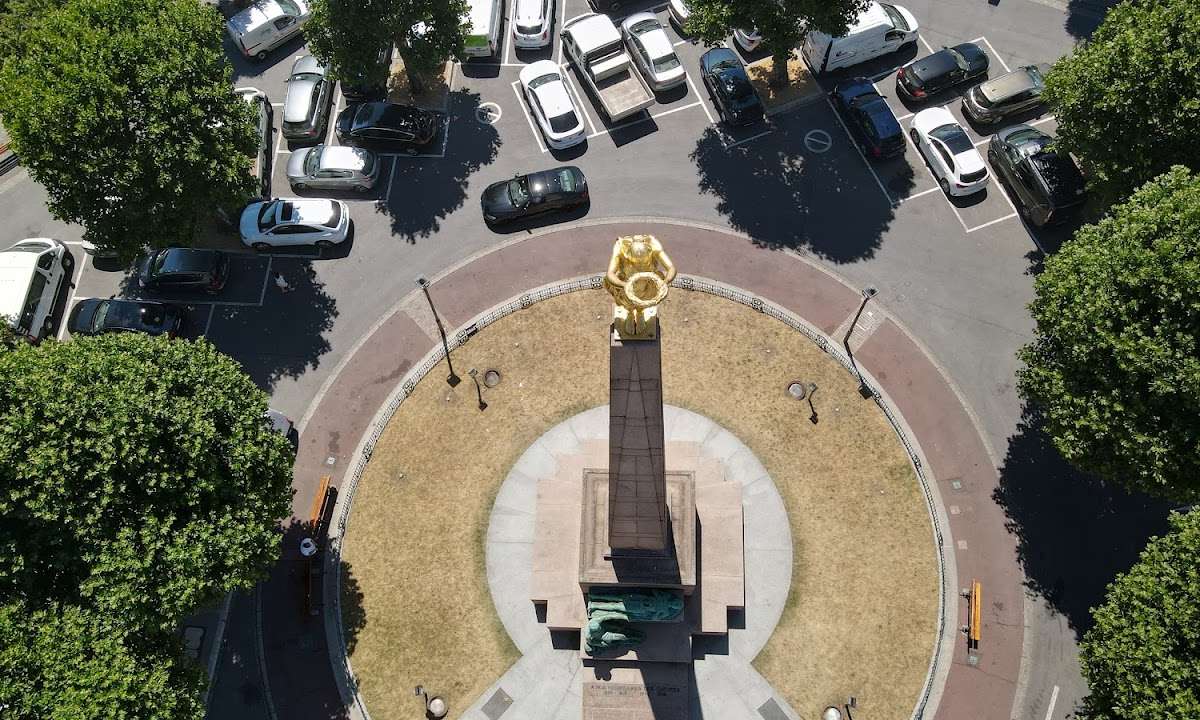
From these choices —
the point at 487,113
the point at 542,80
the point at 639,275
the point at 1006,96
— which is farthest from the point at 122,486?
the point at 1006,96

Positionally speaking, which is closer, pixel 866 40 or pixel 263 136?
pixel 263 136

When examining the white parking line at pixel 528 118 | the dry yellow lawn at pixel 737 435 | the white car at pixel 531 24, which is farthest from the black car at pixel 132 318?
the white car at pixel 531 24

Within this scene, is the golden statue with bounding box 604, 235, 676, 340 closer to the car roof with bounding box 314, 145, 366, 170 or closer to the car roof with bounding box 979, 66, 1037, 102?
the car roof with bounding box 314, 145, 366, 170

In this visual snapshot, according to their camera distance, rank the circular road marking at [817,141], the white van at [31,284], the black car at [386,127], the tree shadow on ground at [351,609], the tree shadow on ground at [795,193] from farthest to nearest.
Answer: the circular road marking at [817,141], the black car at [386,127], the tree shadow on ground at [795,193], the white van at [31,284], the tree shadow on ground at [351,609]

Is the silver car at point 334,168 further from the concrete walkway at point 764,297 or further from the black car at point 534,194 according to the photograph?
the concrete walkway at point 764,297

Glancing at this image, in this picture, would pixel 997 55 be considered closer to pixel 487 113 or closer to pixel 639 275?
pixel 487 113

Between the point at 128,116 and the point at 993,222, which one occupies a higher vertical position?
the point at 993,222

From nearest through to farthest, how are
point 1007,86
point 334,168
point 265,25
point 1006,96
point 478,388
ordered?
point 478,388 → point 334,168 → point 1006,96 → point 1007,86 → point 265,25
